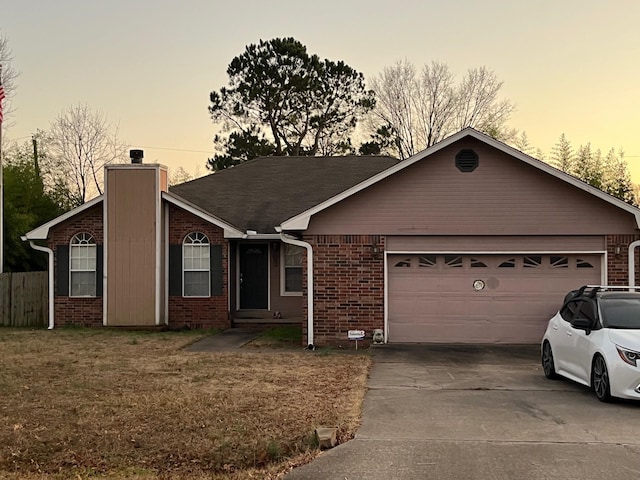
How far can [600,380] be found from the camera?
408 inches

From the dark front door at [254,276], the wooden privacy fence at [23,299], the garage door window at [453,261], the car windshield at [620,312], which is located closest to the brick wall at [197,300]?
the dark front door at [254,276]

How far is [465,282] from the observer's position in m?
16.6

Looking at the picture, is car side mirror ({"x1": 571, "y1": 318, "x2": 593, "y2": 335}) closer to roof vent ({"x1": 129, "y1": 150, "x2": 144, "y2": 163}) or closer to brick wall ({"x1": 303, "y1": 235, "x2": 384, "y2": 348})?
brick wall ({"x1": 303, "y1": 235, "x2": 384, "y2": 348})

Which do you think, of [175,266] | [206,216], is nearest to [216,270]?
[175,266]

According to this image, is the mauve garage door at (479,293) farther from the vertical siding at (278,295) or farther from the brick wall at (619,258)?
the vertical siding at (278,295)

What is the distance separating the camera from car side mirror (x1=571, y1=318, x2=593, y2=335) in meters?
11.0

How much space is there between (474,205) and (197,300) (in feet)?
27.1

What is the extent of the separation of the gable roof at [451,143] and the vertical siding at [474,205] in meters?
0.22

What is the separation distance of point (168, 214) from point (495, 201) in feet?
29.3

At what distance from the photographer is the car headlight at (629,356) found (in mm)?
9823

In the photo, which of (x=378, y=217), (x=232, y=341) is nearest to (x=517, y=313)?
(x=378, y=217)

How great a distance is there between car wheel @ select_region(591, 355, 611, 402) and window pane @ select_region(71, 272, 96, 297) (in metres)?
14.2

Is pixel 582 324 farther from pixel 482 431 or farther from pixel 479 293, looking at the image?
pixel 479 293

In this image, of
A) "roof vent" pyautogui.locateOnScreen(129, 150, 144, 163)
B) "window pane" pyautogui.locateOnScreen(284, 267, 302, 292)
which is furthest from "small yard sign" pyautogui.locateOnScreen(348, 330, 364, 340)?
"roof vent" pyautogui.locateOnScreen(129, 150, 144, 163)
